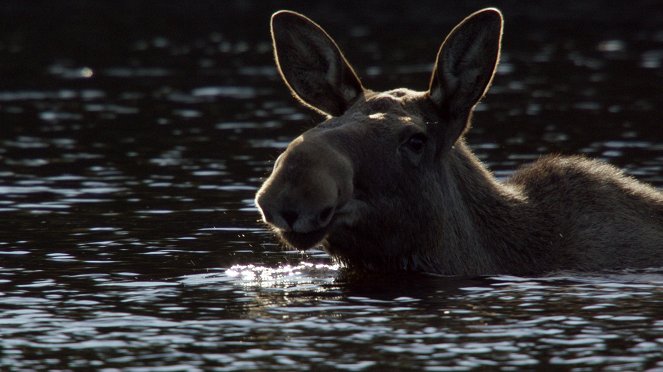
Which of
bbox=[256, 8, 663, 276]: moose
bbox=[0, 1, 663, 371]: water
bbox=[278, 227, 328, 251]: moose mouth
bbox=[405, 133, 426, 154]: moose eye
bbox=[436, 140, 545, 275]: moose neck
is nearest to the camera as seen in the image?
bbox=[0, 1, 663, 371]: water

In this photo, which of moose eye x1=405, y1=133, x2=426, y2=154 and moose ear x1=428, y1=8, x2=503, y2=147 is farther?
moose ear x1=428, y1=8, x2=503, y2=147

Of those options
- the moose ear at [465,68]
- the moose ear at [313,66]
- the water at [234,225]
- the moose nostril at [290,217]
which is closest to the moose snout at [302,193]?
the moose nostril at [290,217]

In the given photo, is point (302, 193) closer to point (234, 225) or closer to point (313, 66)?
point (313, 66)

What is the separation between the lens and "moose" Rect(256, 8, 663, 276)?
10.6 m

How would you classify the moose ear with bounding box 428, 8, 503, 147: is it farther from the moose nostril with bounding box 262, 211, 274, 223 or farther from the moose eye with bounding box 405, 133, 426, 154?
the moose nostril with bounding box 262, 211, 274, 223

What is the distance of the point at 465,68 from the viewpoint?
452 inches

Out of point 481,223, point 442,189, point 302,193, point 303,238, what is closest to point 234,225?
point 481,223

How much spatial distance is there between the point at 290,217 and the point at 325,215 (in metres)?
0.34

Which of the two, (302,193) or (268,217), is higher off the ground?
(302,193)

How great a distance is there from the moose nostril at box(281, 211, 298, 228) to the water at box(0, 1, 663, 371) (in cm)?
76

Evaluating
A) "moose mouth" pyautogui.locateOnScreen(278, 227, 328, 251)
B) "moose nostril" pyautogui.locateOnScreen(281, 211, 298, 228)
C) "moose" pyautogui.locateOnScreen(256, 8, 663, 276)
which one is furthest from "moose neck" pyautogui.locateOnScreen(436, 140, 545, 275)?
"moose nostril" pyautogui.locateOnScreen(281, 211, 298, 228)

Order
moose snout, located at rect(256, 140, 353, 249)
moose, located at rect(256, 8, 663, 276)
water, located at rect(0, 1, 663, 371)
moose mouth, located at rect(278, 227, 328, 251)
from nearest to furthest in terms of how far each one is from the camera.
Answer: water, located at rect(0, 1, 663, 371) < moose snout, located at rect(256, 140, 353, 249) < moose mouth, located at rect(278, 227, 328, 251) < moose, located at rect(256, 8, 663, 276)

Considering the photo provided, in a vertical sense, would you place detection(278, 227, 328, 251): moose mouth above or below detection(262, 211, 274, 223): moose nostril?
below

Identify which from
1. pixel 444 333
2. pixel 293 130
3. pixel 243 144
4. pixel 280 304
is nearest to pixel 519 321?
pixel 444 333
